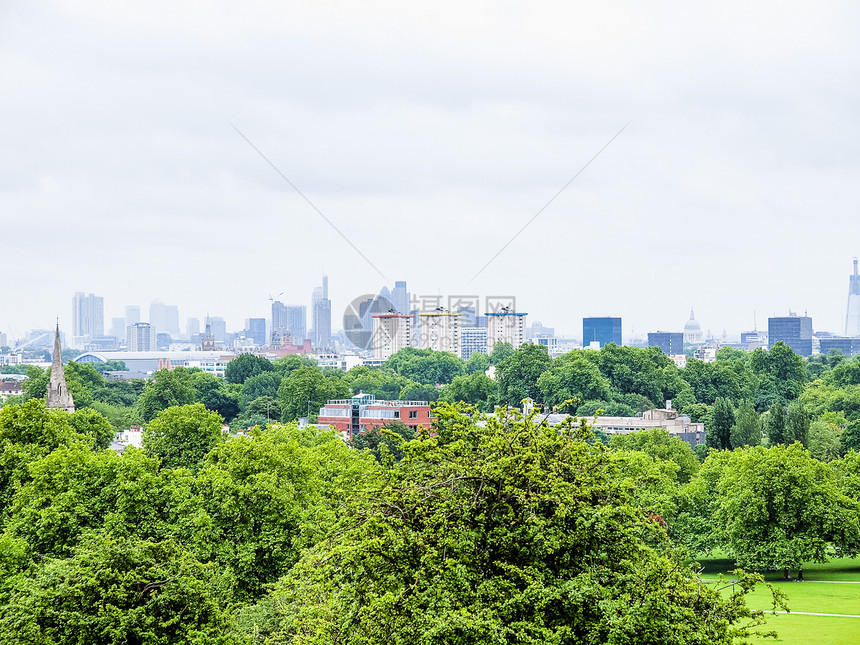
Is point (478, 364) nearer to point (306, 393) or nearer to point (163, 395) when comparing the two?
point (306, 393)

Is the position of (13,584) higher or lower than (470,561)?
lower

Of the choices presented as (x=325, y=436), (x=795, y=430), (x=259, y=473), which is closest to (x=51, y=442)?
(x=259, y=473)

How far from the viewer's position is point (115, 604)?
18.2 metres

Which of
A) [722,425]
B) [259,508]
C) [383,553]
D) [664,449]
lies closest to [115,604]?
[383,553]

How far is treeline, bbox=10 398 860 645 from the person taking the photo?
13.7 m

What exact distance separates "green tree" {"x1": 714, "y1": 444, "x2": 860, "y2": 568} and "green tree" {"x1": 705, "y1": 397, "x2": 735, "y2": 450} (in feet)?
93.2

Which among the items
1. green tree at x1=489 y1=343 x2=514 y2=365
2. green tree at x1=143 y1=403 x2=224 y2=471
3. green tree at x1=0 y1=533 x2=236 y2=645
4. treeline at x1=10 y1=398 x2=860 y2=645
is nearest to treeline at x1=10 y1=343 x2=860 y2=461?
green tree at x1=143 y1=403 x2=224 y2=471

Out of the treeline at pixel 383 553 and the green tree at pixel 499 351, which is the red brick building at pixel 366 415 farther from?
the green tree at pixel 499 351

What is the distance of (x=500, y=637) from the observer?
12.8 m

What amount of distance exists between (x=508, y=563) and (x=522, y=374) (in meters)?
84.1

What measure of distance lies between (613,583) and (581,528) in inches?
38.9

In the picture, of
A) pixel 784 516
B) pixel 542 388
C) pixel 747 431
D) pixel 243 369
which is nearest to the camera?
pixel 784 516

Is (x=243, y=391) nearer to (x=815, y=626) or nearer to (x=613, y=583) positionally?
(x=815, y=626)

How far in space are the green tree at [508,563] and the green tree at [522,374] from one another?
79939 mm
